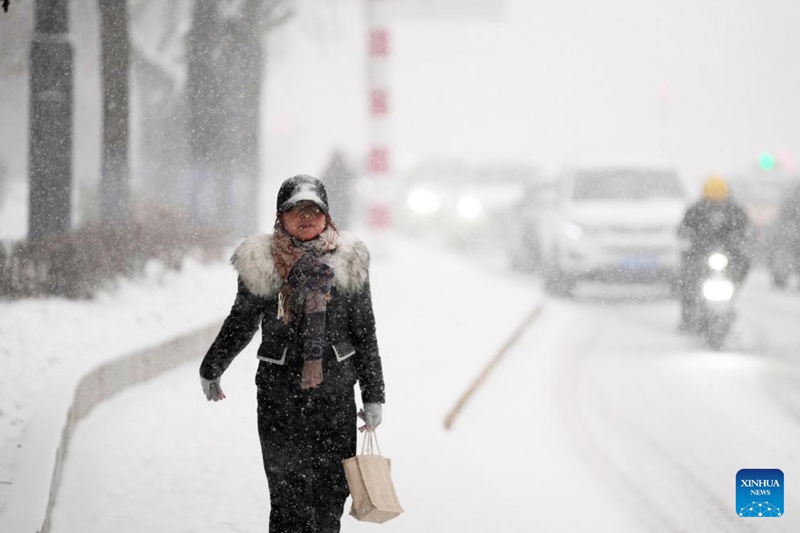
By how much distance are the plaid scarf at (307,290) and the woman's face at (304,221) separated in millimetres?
23

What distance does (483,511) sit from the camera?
6.07m

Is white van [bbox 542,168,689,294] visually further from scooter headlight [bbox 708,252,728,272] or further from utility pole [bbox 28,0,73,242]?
utility pole [bbox 28,0,73,242]

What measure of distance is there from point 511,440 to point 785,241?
1179 cm

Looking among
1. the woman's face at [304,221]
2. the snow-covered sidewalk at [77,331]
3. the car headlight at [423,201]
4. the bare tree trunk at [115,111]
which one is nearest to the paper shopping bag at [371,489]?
the woman's face at [304,221]

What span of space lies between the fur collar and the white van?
1188 cm

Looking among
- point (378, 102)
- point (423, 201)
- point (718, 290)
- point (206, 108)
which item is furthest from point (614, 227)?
point (423, 201)

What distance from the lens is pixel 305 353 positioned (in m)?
4.31

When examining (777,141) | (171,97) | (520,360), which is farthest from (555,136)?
(520,360)

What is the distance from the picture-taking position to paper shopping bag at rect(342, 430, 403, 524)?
4305 millimetres

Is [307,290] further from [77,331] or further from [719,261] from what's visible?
[719,261]

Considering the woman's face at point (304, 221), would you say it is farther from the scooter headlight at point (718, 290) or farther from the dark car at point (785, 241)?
the dark car at point (785, 241)

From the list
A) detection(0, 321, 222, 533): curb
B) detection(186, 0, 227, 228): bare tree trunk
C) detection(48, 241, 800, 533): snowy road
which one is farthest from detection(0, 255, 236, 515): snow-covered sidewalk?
detection(186, 0, 227, 228): bare tree trunk

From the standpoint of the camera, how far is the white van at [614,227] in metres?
16.3

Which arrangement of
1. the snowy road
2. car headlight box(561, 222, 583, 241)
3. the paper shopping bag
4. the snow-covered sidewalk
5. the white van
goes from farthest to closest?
car headlight box(561, 222, 583, 241)
the white van
the snow-covered sidewalk
the snowy road
the paper shopping bag
